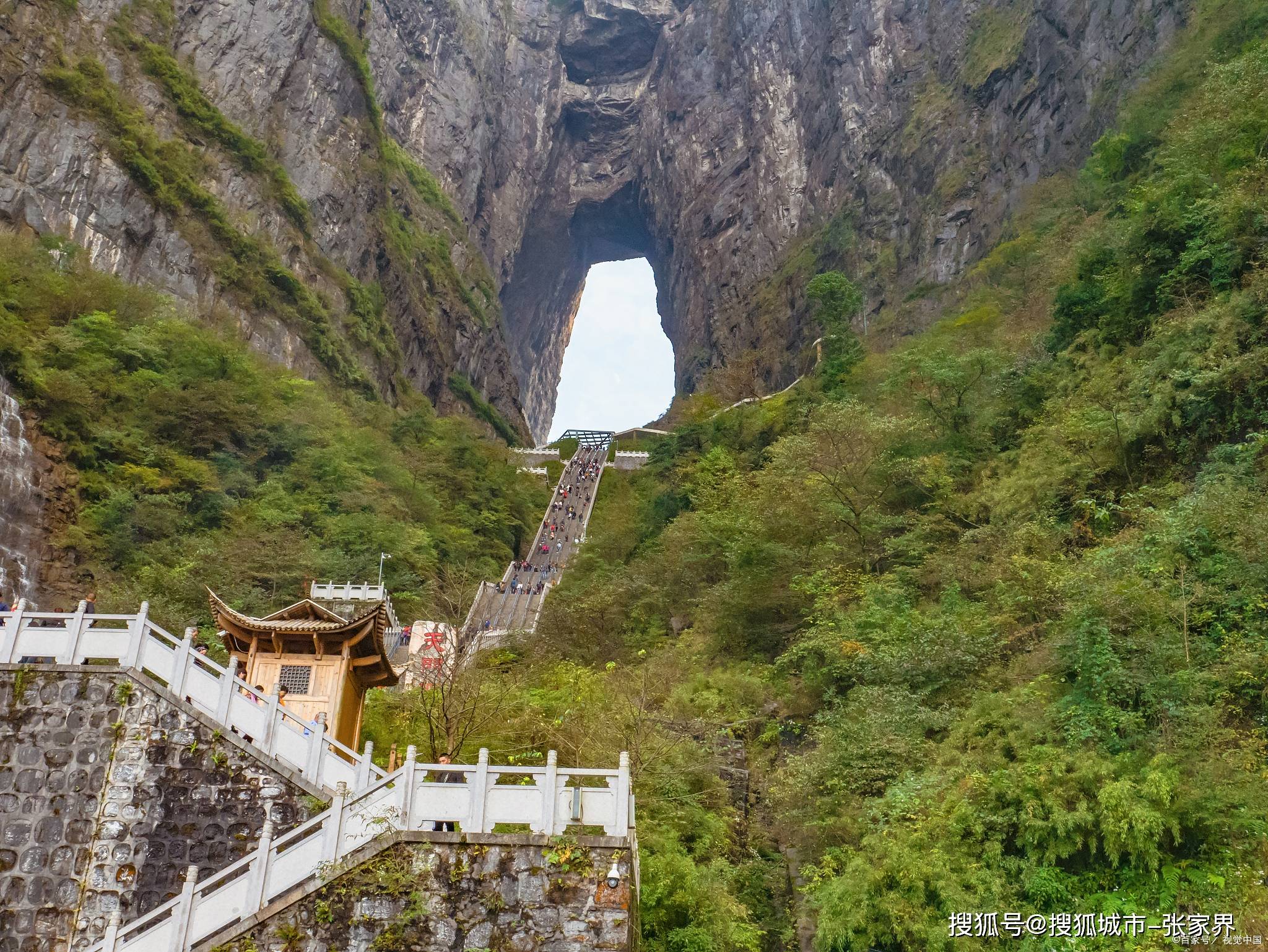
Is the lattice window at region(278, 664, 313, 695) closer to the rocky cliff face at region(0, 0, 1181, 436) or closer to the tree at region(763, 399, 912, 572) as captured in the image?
the tree at region(763, 399, 912, 572)

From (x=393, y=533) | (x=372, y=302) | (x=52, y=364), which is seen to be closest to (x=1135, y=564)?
(x=393, y=533)

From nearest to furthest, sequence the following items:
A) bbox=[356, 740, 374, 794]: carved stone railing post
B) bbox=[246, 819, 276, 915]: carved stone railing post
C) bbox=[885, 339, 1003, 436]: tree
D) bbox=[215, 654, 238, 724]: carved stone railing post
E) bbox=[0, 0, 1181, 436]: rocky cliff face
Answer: bbox=[246, 819, 276, 915]: carved stone railing post, bbox=[356, 740, 374, 794]: carved stone railing post, bbox=[215, 654, 238, 724]: carved stone railing post, bbox=[885, 339, 1003, 436]: tree, bbox=[0, 0, 1181, 436]: rocky cliff face

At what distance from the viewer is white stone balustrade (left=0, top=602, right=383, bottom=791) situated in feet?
35.7

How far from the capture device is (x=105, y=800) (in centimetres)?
1072

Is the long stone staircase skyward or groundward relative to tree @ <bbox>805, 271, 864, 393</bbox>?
groundward

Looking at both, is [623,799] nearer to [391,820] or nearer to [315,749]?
[391,820]

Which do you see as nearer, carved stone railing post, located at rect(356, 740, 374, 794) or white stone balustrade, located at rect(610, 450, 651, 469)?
carved stone railing post, located at rect(356, 740, 374, 794)

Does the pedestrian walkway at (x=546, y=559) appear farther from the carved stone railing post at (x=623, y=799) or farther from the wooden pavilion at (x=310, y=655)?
the carved stone railing post at (x=623, y=799)

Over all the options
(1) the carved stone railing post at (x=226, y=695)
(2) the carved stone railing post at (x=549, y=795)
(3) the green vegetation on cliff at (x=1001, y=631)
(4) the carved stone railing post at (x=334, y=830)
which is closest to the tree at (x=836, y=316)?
(3) the green vegetation on cliff at (x=1001, y=631)

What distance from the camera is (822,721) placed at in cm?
1438

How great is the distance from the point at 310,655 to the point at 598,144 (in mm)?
75212

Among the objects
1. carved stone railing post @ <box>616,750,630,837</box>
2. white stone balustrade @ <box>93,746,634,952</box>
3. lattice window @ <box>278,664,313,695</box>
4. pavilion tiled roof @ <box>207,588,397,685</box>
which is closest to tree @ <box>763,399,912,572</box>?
pavilion tiled roof @ <box>207,588,397,685</box>

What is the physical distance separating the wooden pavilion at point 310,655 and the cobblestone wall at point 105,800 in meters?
2.52

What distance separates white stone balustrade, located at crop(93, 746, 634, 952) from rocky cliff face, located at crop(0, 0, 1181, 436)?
3227 centimetres
